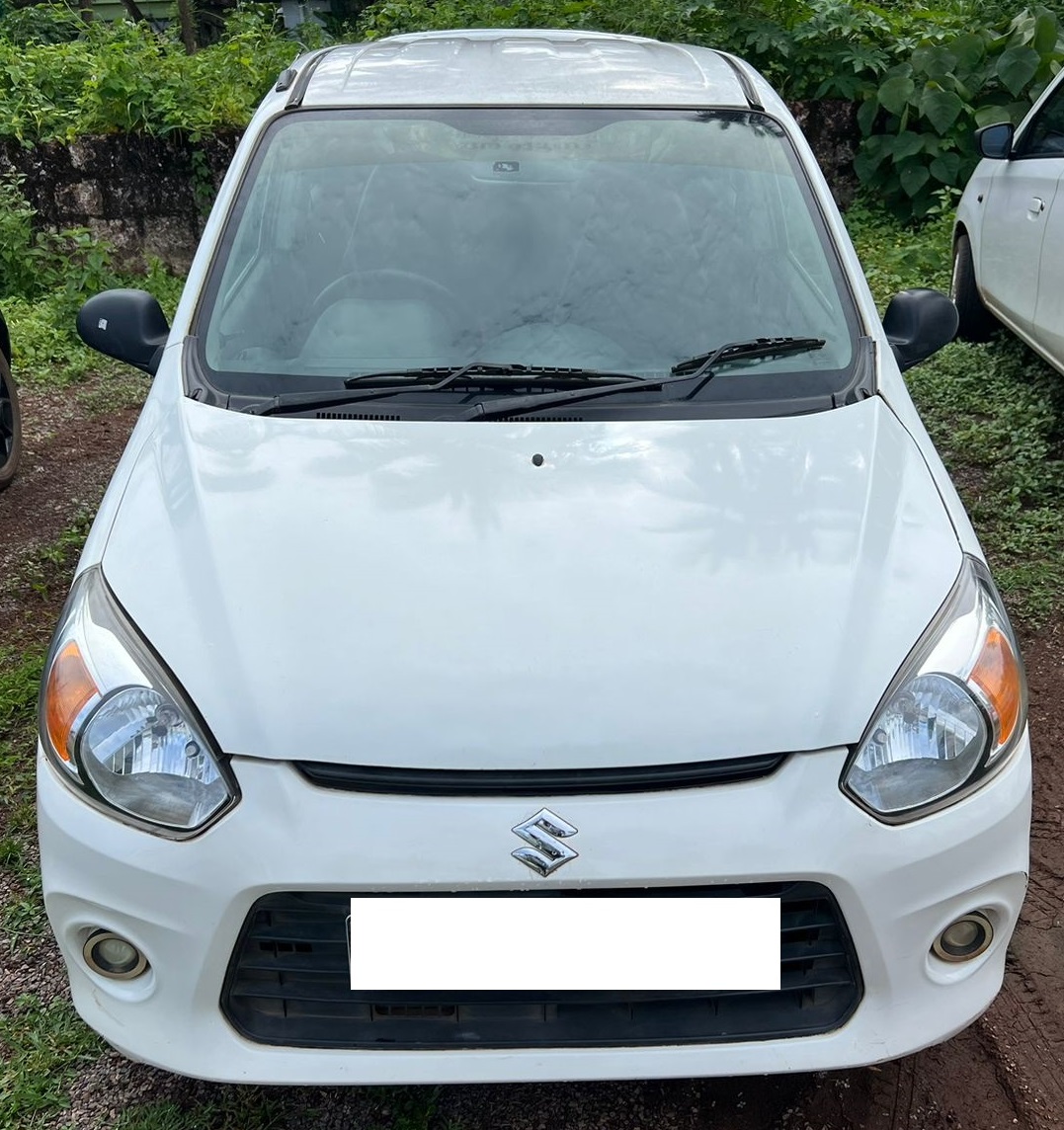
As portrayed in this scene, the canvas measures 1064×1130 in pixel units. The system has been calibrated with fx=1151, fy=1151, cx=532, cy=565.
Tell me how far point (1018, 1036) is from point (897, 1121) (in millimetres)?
342

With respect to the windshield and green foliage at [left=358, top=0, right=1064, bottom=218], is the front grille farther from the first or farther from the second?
green foliage at [left=358, top=0, right=1064, bottom=218]

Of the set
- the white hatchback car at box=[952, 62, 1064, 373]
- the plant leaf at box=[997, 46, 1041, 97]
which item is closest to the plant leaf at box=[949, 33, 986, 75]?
the plant leaf at box=[997, 46, 1041, 97]

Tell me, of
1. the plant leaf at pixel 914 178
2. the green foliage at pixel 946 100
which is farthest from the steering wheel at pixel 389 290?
the plant leaf at pixel 914 178

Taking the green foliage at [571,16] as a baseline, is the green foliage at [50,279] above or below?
below

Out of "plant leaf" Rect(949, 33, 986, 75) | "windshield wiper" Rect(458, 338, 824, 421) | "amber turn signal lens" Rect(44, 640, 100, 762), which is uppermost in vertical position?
"windshield wiper" Rect(458, 338, 824, 421)

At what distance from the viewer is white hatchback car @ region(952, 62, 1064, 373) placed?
441 cm

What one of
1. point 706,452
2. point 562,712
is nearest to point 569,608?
point 562,712

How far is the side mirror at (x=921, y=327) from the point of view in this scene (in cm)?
274

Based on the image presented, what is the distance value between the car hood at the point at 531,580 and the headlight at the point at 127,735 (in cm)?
4

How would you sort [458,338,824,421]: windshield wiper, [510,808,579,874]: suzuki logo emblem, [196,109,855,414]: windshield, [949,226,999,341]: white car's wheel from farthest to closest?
[949,226,999,341]: white car's wheel
[196,109,855,414]: windshield
[458,338,824,421]: windshield wiper
[510,808,579,874]: suzuki logo emblem

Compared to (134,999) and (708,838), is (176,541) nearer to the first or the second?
(134,999)

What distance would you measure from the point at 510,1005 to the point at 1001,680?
0.93m

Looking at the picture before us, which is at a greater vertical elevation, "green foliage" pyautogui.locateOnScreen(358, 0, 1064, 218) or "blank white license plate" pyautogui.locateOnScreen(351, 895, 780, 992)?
"blank white license plate" pyautogui.locateOnScreen(351, 895, 780, 992)

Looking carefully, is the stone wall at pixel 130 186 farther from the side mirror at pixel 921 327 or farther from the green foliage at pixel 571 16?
the side mirror at pixel 921 327
